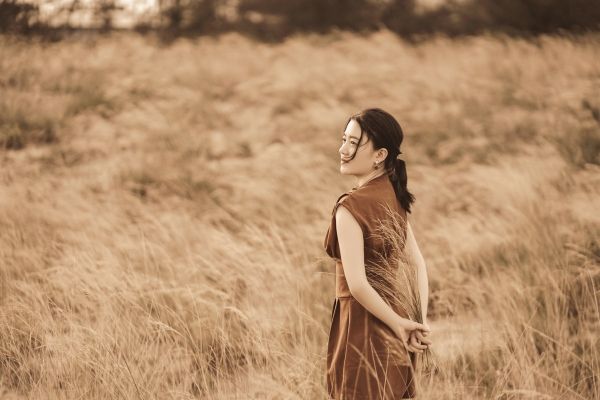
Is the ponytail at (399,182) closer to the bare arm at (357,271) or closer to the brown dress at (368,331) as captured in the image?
the brown dress at (368,331)

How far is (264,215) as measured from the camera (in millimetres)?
4992

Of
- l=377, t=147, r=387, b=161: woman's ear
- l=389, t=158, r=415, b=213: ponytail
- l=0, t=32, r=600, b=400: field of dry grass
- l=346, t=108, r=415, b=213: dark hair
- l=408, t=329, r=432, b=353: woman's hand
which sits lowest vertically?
l=0, t=32, r=600, b=400: field of dry grass

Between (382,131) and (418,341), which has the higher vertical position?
(382,131)

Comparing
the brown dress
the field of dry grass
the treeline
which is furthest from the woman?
the treeline

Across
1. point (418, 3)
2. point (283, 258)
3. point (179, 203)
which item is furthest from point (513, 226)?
point (418, 3)

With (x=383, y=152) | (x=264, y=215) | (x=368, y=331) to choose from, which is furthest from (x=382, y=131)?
(x=264, y=215)

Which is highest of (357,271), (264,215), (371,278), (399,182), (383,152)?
(383,152)

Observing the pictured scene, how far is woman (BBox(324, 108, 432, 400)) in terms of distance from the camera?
6.21ft

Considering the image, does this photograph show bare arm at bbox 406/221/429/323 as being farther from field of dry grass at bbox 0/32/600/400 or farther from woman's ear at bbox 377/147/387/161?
field of dry grass at bbox 0/32/600/400

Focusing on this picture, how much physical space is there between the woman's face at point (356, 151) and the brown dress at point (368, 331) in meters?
0.07

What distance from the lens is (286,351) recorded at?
3119 mm

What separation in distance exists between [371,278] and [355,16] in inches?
441

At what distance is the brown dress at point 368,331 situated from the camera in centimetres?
193

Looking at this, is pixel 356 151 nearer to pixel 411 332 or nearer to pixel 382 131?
pixel 382 131
